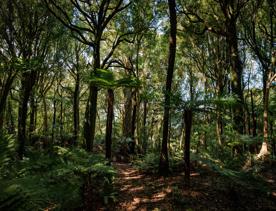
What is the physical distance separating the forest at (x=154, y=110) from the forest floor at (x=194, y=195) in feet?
0.10

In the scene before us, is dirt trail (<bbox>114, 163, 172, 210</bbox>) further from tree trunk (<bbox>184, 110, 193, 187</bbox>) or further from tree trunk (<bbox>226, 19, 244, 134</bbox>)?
tree trunk (<bbox>226, 19, 244, 134</bbox>)

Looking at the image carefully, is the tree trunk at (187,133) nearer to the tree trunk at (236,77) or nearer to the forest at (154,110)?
the forest at (154,110)

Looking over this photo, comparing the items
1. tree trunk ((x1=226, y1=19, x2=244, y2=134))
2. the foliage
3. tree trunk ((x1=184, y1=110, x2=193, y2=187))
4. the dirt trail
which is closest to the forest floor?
the dirt trail

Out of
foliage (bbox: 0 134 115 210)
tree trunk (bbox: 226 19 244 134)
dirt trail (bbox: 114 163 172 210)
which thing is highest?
tree trunk (bbox: 226 19 244 134)

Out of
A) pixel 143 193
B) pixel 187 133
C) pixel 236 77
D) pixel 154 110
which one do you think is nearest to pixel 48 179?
pixel 143 193

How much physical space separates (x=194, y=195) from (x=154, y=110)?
2.87 meters

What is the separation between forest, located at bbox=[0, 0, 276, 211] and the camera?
654 cm

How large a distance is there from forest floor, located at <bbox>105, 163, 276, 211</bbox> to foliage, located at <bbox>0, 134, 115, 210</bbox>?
0.88 metres

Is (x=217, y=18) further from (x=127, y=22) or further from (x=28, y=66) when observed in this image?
(x=28, y=66)

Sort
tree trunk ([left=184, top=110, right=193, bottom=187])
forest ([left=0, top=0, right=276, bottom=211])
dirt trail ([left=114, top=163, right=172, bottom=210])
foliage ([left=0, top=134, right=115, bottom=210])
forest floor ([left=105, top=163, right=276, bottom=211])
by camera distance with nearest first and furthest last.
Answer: foliage ([left=0, top=134, right=115, bottom=210]) < forest ([left=0, top=0, right=276, bottom=211]) < forest floor ([left=105, top=163, right=276, bottom=211]) < dirt trail ([left=114, top=163, right=172, bottom=210]) < tree trunk ([left=184, top=110, right=193, bottom=187])

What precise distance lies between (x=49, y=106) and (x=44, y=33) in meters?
19.0

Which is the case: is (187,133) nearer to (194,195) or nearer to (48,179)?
(194,195)

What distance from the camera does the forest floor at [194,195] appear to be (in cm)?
703

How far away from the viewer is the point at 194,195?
7453mm
